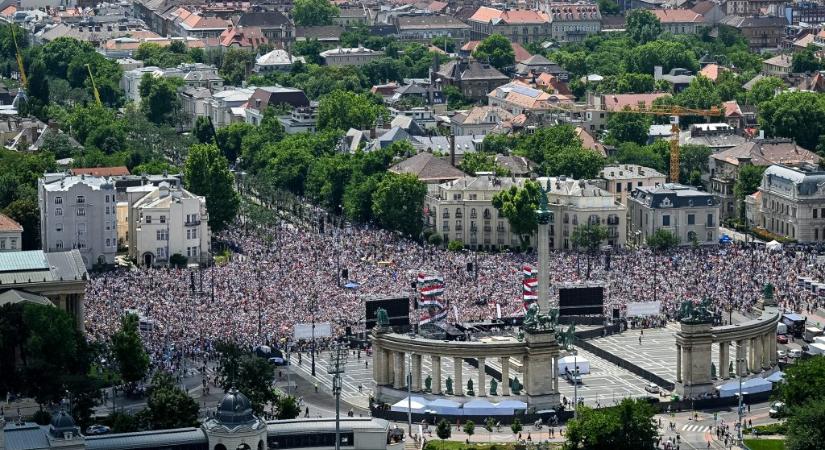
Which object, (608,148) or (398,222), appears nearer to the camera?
(398,222)

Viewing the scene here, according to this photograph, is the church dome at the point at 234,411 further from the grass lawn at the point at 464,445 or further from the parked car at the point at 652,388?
the parked car at the point at 652,388

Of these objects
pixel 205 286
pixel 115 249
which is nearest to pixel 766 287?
pixel 205 286

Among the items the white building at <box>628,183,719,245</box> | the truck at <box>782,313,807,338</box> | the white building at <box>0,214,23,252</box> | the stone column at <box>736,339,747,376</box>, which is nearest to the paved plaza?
the stone column at <box>736,339,747,376</box>

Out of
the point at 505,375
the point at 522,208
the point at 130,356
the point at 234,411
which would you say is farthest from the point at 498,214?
the point at 234,411

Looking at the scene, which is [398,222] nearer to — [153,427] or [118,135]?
[118,135]

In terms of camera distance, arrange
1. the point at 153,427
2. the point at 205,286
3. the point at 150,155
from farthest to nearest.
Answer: the point at 150,155 → the point at 205,286 → the point at 153,427

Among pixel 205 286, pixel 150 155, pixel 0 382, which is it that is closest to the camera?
pixel 0 382

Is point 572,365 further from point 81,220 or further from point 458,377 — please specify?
point 81,220
